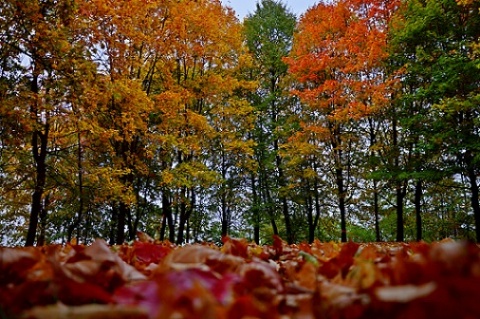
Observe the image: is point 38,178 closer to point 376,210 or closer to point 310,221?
point 310,221

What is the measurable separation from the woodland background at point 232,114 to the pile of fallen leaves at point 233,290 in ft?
17.3

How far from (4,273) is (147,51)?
40.3ft

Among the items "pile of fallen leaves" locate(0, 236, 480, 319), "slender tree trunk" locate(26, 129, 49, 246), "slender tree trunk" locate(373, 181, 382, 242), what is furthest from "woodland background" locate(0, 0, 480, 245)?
"pile of fallen leaves" locate(0, 236, 480, 319)

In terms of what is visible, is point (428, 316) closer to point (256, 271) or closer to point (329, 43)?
point (256, 271)

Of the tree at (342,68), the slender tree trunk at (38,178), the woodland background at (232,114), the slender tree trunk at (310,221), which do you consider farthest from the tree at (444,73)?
the slender tree trunk at (38,178)

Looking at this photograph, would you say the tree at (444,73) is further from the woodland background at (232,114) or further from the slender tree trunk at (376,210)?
the slender tree trunk at (376,210)

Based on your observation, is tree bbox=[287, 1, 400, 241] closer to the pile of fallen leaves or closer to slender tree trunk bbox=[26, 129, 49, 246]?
slender tree trunk bbox=[26, 129, 49, 246]

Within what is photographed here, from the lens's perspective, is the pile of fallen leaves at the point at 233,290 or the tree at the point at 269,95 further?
the tree at the point at 269,95

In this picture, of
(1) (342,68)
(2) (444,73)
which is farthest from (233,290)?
(1) (342,68)

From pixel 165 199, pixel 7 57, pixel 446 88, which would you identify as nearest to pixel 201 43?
pixel 165 199

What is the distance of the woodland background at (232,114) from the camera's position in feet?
21.7

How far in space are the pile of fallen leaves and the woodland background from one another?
5270 mm

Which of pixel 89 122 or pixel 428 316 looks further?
pixel 89 122

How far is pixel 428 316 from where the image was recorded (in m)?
0.42
